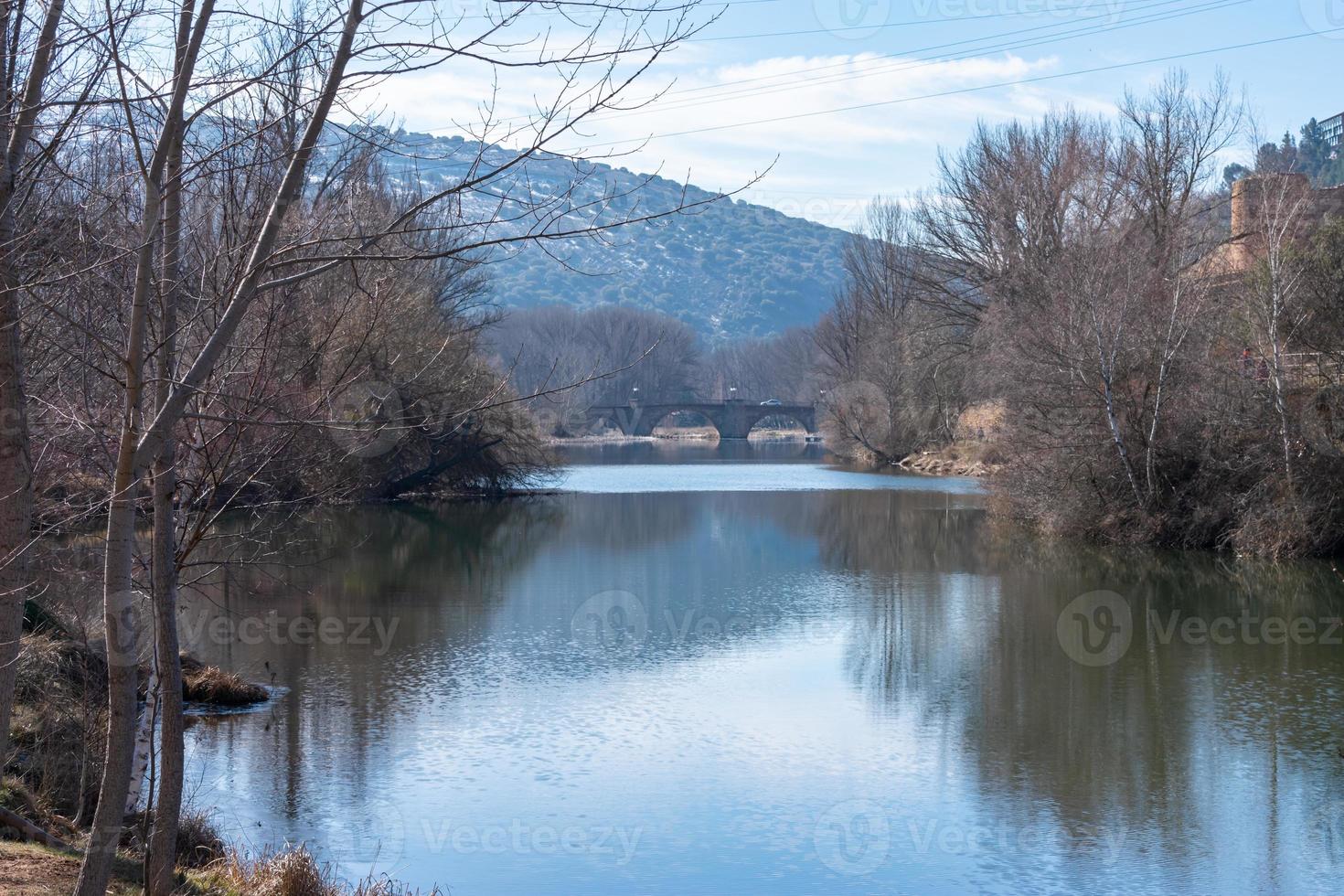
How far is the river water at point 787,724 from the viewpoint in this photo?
30.1 ft

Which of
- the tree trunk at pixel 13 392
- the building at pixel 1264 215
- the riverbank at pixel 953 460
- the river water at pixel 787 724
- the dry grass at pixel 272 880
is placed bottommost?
the river water at pixel 787 724

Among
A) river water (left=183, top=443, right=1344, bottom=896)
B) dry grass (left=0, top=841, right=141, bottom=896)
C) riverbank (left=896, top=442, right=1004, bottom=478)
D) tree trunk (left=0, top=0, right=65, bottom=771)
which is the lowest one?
river water (left=183, top=443, right=1344, bottom=896)

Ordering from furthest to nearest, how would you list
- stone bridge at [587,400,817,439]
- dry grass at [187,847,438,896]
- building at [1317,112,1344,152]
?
building at [1317,112,1344,152]
stone bridge at [587,400,817,439]
dry grass at [187,847,438,896]

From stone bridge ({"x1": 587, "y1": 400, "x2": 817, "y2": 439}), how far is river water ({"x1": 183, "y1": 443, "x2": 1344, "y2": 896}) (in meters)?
66.3

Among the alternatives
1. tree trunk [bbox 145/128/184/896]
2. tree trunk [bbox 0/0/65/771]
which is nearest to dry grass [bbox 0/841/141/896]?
tree trunk [bbox 145/128/184/896]

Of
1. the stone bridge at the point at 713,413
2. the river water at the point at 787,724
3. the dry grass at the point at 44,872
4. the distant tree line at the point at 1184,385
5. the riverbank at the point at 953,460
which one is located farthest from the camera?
the stone bridge at the point at 713,413

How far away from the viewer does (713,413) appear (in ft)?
309

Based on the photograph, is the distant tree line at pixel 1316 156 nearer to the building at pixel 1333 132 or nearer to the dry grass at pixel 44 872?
the building at pixel 1333 132

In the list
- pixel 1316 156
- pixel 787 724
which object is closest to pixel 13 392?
pixel 787 724

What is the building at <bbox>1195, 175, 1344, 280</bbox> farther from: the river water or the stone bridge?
the stone bridge

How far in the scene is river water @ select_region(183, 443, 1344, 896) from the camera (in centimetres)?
919

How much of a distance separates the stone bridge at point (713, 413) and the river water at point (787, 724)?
6629 cm

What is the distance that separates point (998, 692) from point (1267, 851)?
465 cm

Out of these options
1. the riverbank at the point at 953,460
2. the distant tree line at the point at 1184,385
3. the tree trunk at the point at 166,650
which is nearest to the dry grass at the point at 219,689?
the tree trunk at the point at 166,650
